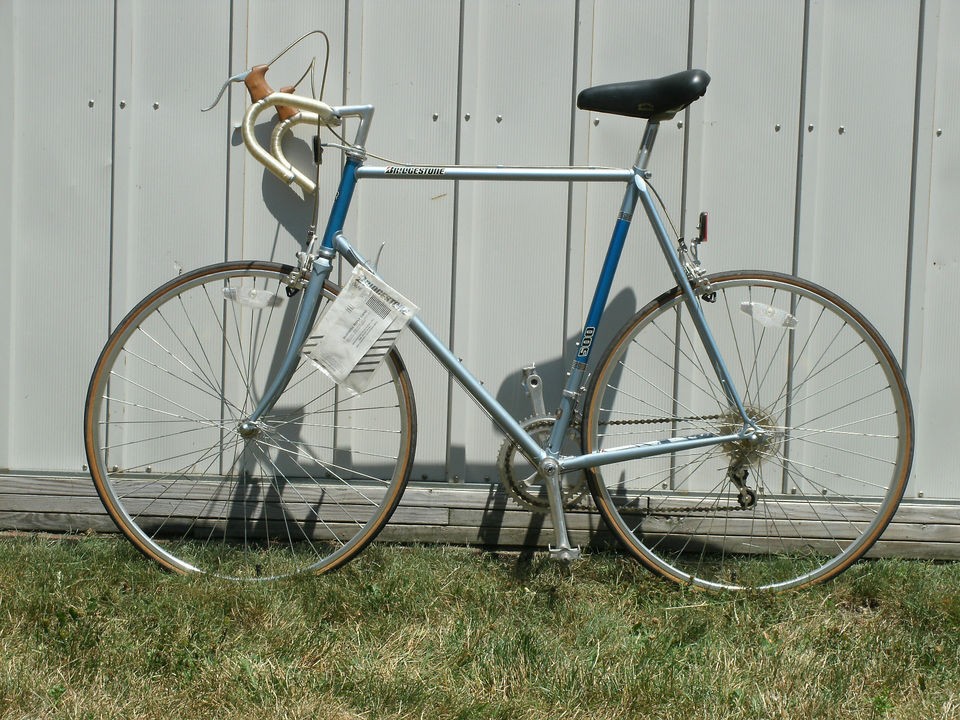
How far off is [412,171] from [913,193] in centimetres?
161

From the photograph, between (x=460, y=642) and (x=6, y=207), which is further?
(x=6, y=207)

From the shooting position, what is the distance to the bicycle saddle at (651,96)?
244cm

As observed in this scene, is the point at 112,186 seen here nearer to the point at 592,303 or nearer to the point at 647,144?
the point at 592,303

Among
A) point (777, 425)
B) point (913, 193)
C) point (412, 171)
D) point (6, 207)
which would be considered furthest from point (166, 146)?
point (913, 193)

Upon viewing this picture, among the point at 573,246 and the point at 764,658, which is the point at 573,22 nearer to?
the point at 573,246

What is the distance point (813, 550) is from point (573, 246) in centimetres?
122

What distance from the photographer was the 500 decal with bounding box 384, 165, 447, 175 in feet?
8.32

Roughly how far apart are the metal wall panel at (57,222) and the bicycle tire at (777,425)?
172 centimetres

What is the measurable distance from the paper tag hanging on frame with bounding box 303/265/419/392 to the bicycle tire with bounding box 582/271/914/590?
2.51 ft

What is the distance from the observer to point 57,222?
2949 mm

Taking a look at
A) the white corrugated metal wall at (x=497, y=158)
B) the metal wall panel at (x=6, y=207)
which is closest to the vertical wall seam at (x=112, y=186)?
the white corrugated metal wall at (x=497, y=158)

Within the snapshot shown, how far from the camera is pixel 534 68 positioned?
290cm

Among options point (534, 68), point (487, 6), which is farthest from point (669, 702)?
point (487, 6)

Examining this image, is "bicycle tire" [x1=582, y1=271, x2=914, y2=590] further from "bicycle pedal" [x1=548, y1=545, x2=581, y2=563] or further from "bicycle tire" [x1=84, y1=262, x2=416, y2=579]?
"bicycle tire" [x1=84, y1=262, x2=416, y2=579]
